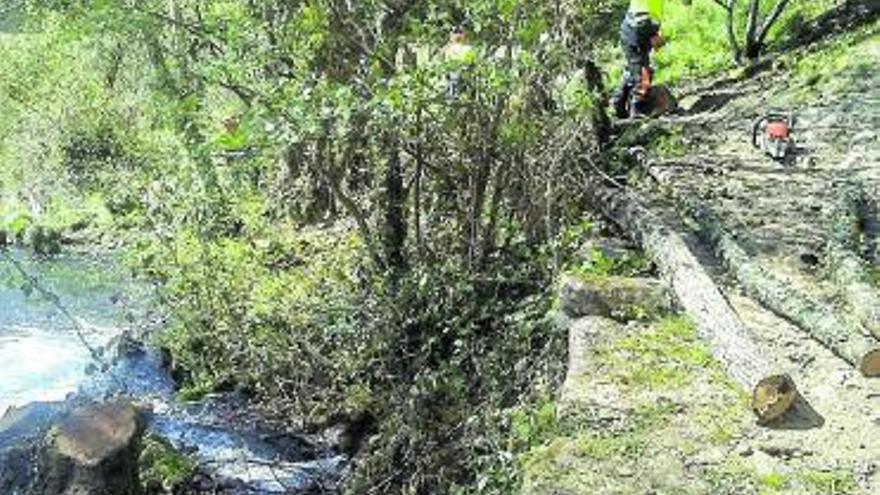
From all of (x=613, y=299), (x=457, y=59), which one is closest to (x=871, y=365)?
(x=613, y=299)

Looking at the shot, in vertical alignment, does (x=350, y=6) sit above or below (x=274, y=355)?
above

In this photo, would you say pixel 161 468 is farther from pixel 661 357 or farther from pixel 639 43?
pixel 639 43

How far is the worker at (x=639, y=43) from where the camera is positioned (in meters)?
11.9

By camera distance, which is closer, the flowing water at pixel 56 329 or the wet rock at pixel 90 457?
the wet rock at pixel 90 457

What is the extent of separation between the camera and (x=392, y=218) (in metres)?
9.99

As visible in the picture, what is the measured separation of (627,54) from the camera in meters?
12.2

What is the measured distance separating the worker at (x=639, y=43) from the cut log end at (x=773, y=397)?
6.66m

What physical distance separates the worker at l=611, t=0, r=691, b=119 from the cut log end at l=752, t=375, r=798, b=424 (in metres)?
6.66

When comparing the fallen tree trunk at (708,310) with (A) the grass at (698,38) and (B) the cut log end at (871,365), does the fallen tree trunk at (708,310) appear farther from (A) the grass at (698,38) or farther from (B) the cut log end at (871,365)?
(A) the grass at (698,38)

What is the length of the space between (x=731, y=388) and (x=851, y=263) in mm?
2068

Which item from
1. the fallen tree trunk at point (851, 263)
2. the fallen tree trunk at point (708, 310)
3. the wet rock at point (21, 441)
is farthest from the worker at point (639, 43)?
the wet rock at point (21, 441)

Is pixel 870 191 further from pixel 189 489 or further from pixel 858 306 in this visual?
pixel 189 489

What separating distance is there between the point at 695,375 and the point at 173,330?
6784mm

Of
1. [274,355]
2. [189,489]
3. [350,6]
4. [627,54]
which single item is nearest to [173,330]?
[274,355]
